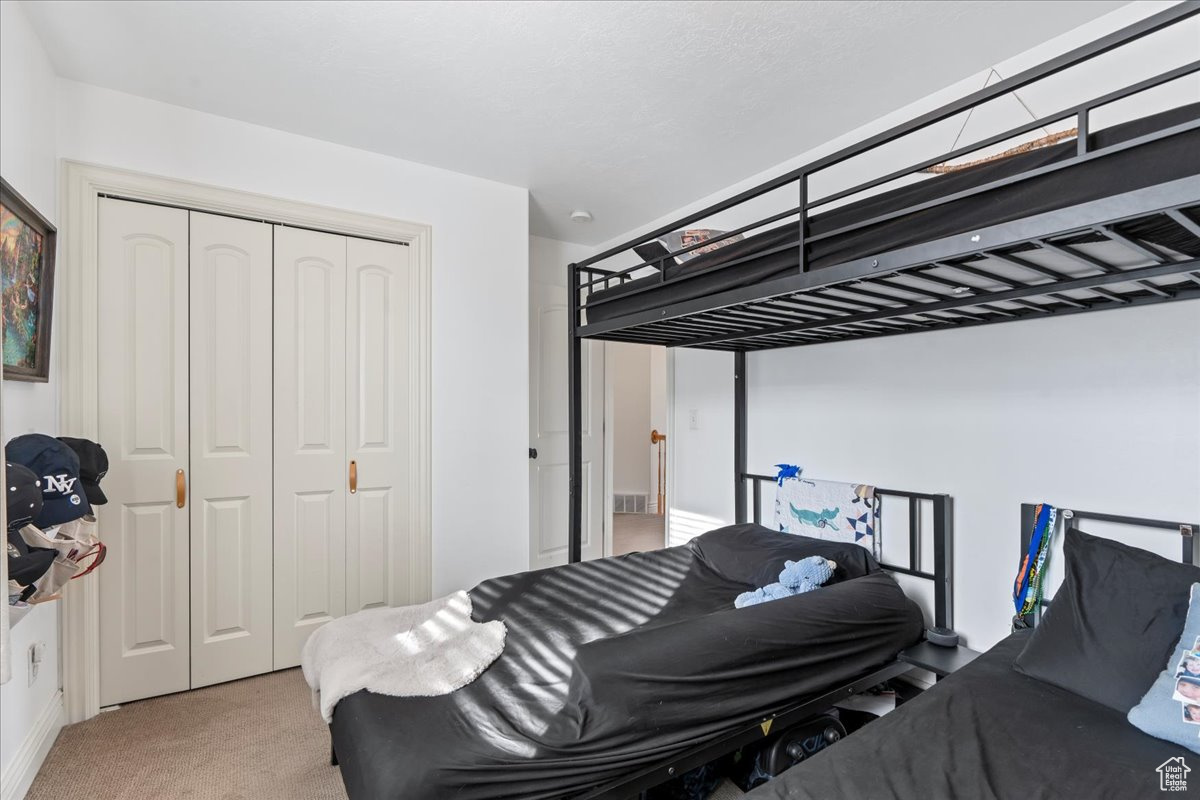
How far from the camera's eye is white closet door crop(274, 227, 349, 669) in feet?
9.14

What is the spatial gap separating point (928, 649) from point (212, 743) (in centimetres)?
271

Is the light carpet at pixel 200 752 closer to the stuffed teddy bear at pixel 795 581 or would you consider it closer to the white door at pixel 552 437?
the stuffed teddy bear at pixel 795 581

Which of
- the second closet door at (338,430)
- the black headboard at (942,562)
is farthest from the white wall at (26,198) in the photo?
the black headboard at (942,562)

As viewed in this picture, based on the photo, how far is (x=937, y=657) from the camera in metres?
2.04

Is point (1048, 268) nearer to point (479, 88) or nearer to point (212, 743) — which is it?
point (479, 88)

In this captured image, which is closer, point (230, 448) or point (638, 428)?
point (230, 448)

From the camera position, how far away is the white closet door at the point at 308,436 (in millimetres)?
2787

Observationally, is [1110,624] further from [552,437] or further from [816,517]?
[552,437]

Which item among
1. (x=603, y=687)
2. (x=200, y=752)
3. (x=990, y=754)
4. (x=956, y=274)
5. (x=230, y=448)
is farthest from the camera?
(x=230, y=448)

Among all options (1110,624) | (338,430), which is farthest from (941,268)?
(338,430)

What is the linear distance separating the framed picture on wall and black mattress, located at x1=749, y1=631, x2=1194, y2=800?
8.25ft

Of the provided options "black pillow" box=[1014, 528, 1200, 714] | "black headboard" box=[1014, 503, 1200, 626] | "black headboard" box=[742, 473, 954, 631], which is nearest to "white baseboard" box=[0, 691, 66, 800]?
"black pillow" box=[1014, 528, 1200, 714]

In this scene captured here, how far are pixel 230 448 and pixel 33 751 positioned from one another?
4.03 ft

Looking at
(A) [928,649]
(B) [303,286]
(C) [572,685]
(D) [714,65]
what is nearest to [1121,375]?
(A) [928,649]
